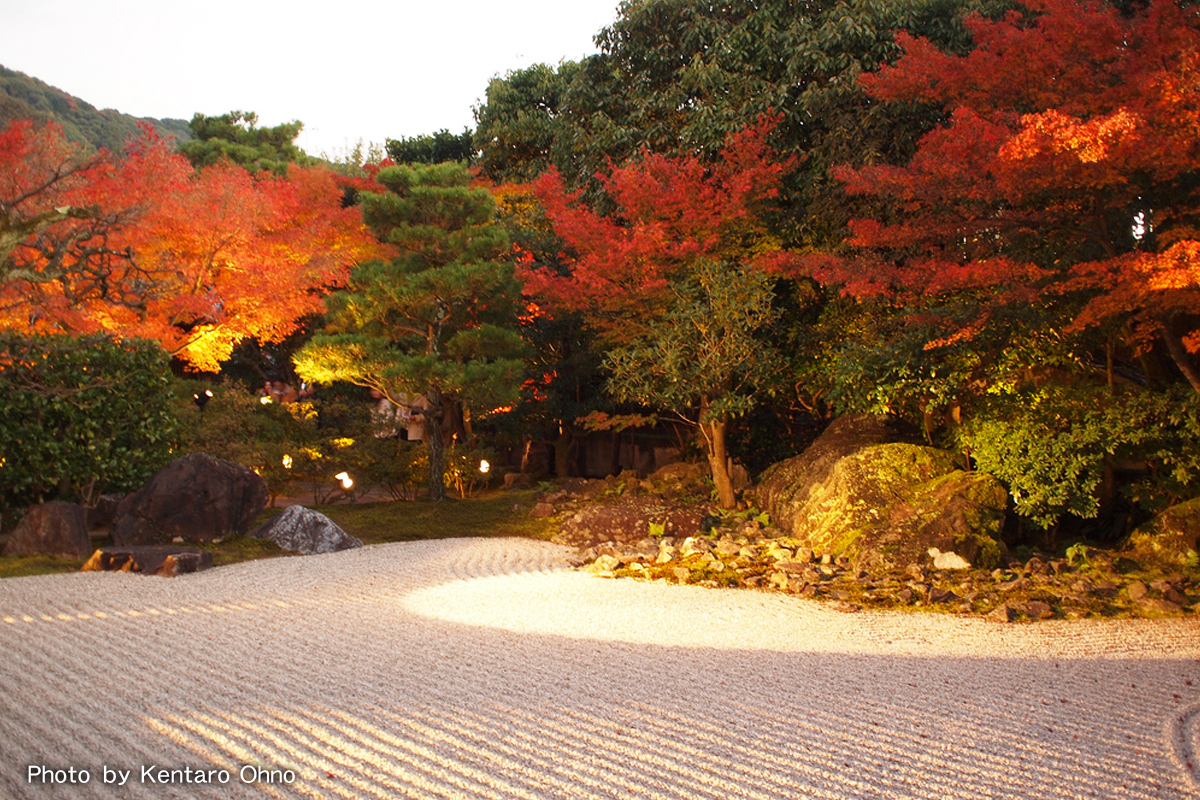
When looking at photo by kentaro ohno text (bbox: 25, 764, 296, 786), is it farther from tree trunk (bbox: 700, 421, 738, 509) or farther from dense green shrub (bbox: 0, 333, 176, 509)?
tree trunk (bbox: 700, 421, 738, 509)

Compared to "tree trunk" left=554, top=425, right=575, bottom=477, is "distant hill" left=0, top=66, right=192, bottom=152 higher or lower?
higher

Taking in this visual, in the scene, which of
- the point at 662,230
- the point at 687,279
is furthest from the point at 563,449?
the point at 662,230

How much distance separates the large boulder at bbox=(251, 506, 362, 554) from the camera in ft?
26.3

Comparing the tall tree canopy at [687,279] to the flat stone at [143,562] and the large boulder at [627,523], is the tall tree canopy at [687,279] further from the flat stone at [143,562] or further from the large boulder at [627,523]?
the flat stone at [143,562]

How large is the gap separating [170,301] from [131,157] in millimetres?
2909

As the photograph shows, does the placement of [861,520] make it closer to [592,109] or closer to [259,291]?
[592,109]

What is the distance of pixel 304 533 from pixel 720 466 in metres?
5.11

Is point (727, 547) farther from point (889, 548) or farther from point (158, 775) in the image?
point (158, 775)

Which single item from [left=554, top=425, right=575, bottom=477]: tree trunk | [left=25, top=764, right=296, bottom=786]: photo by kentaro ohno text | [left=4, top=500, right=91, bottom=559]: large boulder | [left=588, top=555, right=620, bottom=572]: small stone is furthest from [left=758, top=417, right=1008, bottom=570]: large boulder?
[left=4, top=500, right=91, bottom=559]: large boulder

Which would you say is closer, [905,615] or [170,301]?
[905,615]

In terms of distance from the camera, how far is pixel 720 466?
1028 cm

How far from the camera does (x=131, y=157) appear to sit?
12547 mm

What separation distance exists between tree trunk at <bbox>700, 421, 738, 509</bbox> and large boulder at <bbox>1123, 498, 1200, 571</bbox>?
4.42 m

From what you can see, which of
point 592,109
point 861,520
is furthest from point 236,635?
point 592,109
